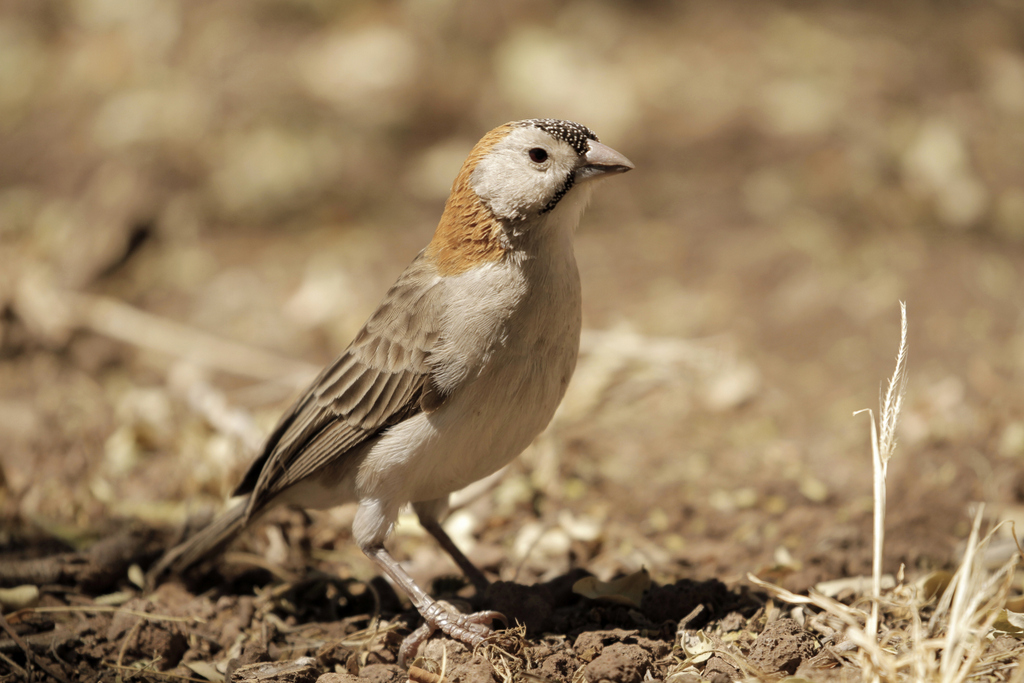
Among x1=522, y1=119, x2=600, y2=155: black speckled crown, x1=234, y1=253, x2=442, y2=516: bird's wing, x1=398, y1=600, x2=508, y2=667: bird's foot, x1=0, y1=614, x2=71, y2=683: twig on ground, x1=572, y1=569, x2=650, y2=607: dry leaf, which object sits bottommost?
x1=0, y1=614, x2=71, y2=683: twig on ground

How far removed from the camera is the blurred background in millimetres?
5117

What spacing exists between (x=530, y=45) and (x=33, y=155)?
547 cm

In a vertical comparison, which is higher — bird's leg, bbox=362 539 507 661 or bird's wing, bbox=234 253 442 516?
bird's wing, bbox=234 253 442 516

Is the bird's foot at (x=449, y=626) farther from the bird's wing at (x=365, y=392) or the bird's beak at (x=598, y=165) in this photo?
the bird's beak at (x=598, y=165)

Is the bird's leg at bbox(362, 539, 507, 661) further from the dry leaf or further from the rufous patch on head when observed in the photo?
the rufous patch on head

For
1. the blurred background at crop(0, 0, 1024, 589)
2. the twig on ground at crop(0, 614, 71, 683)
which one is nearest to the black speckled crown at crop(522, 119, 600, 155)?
the blurred background at crop(0, 0, 1024, 589)

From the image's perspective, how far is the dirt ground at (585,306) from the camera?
402 centimetres

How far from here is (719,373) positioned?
6.44 metres

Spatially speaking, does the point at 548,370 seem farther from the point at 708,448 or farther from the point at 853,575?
the point at 708,448

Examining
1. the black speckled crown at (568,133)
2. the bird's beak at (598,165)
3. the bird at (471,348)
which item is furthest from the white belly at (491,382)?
the black speckled crown at (568,133)

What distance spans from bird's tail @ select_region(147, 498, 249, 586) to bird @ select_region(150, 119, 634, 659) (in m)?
0.51

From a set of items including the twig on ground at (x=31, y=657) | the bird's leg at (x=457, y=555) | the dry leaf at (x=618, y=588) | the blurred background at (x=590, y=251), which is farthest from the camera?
the blurred background at (x=590, y=251)

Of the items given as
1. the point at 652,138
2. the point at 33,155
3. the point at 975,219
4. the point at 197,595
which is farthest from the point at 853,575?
the point at 33,155

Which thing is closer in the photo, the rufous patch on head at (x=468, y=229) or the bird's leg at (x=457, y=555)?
the rufous patch on head at (x=468, y=229)
